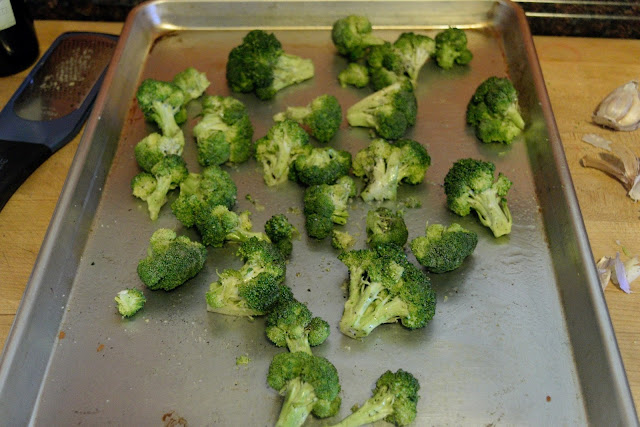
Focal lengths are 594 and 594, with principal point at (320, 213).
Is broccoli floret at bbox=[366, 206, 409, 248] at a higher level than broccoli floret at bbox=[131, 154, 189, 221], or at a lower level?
lower

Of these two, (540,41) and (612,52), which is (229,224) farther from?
(612,52)

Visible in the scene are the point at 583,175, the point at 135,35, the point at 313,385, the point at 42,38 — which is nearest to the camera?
the point at 313,385

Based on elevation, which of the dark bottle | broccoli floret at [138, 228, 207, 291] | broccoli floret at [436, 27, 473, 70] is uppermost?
the dark bottle

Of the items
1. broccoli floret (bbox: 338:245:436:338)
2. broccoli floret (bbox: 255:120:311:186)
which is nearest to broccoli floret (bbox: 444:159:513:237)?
broccoli floret (bbox: 338:245:436:338)

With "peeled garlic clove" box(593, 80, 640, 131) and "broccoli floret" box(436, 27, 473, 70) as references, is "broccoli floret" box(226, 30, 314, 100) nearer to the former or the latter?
"broccoli floret" box(436, 27, 473, 70)

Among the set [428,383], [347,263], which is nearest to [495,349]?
[428,383]

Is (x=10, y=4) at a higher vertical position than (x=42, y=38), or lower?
higher

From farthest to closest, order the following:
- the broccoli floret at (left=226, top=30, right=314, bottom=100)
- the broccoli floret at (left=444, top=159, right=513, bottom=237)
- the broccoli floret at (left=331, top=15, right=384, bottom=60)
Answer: the broccoli floret at (left=331, top=15, right=384, bottom=60), the broccoli floret at (left=226, top=30, right=314, bottom=100), the broccoli floret at (left=444, top=159, right=513, bottom=237)

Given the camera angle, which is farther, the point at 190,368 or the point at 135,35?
the point at 135,35
